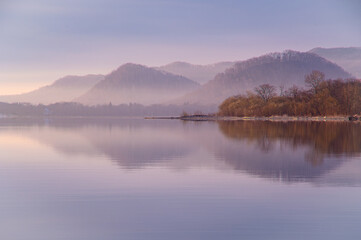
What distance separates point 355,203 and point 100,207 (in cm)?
834

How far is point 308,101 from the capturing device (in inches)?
5605

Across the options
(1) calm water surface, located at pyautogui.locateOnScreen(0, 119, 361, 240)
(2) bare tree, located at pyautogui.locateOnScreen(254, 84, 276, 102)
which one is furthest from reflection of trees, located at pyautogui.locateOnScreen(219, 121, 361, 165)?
(2) bare tree, located at pyautogui.locateOnScreen(254, 84, 276, 102)

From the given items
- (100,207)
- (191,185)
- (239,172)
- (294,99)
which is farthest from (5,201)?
(294,99)

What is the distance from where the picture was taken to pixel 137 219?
12.1 m

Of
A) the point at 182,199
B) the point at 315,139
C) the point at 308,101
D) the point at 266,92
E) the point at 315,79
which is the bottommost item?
the point at 182,199

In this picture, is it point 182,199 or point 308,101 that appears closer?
point 182,199

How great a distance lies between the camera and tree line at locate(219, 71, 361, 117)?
422ft

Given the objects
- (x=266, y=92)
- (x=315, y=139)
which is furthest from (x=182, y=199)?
(x=266, y=92)

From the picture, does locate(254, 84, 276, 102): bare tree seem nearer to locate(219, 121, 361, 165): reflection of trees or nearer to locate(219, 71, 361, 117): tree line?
locate(219, 71, 361, 117): tree line

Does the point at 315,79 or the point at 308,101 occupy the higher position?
the point at 315,79

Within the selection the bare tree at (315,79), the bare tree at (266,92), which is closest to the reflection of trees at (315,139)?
the bare tree at (315,79)

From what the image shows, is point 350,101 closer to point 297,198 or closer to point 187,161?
point 187,161

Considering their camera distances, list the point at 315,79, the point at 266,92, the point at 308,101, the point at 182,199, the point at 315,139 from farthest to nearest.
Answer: the point at 266,92 < the point at 315,79 < the point at 308,101 < the point at 315,139 < the point at 182,199

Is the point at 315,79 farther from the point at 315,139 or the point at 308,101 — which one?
the point at 315,139
